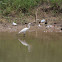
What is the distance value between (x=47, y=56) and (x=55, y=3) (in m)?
9.28

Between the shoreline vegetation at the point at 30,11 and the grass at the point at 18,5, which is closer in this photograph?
the shoreline vegetation at the point at 30,11

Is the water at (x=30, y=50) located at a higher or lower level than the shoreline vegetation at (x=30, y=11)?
lower

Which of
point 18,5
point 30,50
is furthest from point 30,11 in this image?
point 30,50

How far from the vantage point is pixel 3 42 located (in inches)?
365

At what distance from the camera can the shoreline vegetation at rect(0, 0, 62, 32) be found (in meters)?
14.7

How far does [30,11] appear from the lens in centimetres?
1564

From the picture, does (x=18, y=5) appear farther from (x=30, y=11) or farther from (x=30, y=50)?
(x=30, y=50)

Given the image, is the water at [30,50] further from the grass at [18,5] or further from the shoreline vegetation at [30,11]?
the grass at [18,5]

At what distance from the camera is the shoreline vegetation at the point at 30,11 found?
14.7 meters

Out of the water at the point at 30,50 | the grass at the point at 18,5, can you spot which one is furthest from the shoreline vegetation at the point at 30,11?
the water at the point at 30,50

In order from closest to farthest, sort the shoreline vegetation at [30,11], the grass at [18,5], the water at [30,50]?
1. the water at [30,50]
2. the shoreline vegetation at [30,11]
3. the grass at [18,5]

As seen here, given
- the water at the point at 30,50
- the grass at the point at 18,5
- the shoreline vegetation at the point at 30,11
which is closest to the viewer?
the water at the point at 30,50

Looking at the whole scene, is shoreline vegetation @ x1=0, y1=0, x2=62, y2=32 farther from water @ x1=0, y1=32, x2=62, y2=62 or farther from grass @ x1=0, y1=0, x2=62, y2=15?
water @ x1=0, y1=32, x2=62, y2=62

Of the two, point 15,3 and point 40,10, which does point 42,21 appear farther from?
point 15,3
